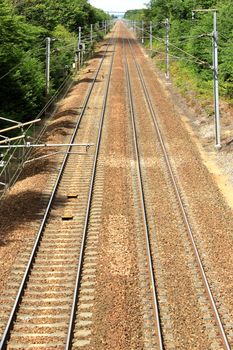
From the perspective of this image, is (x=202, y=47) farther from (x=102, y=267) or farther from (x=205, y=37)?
(x=102, y=267)

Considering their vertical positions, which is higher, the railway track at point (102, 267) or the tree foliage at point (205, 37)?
the tree foliage at point (205, 37)

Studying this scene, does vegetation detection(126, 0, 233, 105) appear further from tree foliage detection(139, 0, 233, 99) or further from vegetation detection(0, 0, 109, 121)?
vegetation detection(0, 0, 109, 121)

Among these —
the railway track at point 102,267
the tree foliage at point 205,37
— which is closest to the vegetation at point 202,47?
the tree foliage at point 205,37

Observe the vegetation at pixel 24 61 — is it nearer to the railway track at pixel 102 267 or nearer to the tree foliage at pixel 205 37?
the railway track at pixel 102 267

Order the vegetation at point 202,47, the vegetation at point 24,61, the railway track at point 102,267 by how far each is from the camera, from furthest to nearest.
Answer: the vegetation at point 202,47 → the vegetation at point 24,61 → the railway track at point 102,267

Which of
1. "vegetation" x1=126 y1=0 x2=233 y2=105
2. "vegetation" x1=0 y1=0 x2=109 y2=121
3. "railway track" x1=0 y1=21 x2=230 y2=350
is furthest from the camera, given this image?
"vegetation" x1=126 y1=0 x2=233 y2=105

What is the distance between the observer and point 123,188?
864 inches

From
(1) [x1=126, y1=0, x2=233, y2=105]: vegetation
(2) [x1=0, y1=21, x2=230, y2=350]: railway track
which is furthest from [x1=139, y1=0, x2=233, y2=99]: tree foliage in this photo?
(2) [x1=0, y1=21, x2=230, y2=350]: railway track

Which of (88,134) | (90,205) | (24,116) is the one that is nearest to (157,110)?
(88,134)

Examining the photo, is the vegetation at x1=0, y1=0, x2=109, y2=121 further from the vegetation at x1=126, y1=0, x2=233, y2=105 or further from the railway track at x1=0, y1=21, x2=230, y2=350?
the vegetation at x1=126, y1=0, x2=233, y2=105

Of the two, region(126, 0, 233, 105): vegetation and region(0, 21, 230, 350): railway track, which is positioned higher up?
region(126, 0, 233, 105): vegetation

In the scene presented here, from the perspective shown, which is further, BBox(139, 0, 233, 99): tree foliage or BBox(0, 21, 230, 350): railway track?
BBox(139, 0, 233, 99): tree foliage

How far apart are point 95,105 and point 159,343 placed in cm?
3294

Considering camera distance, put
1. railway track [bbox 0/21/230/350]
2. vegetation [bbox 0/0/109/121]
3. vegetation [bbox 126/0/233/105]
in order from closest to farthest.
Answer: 1. railway track [bbox 0/21/230/350]
2. vegetation [bbox 0/0/109/121]
3. vegetation [bbox 126/0/233/105]
